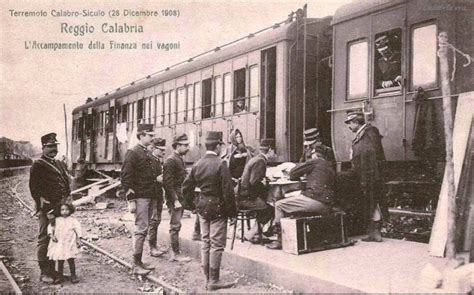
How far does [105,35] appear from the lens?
7891mm

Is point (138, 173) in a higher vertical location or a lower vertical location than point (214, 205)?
higher

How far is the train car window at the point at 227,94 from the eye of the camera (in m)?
10.2

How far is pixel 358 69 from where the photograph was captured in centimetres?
713

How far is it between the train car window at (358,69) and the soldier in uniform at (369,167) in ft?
2.34

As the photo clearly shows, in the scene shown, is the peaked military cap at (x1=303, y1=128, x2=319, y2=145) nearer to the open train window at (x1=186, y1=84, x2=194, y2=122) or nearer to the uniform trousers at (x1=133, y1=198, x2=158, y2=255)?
the uniform trousers at (x1=133, y1=198, x2=158, y2=255)

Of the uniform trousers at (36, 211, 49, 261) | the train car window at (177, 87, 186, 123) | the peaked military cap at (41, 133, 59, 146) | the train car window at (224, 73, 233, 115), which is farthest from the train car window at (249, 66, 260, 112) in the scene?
the uniform trousers at (36, 211, 49, 261)

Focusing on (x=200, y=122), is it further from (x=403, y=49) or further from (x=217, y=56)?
(x=403, y=49)

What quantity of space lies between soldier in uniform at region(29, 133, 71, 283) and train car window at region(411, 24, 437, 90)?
489 centimetres

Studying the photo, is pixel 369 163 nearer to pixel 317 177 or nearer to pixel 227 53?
pixel 317 177

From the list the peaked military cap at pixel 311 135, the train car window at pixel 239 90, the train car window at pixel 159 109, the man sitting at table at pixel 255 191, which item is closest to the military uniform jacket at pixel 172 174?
the man sitting at table at pixel 255 191

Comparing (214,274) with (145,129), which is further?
(145,129)

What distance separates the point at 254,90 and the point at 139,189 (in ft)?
13.3

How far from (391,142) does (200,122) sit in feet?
19.3

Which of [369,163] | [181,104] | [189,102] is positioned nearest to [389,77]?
[369,163]
